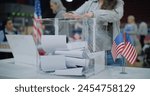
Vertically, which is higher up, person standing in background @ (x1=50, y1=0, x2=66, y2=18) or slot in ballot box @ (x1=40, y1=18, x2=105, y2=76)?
person standing in background @ (x1=50, y1=0, x2=66, y2=18)

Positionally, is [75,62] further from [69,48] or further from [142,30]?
[142,30]

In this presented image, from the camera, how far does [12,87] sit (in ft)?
3.80

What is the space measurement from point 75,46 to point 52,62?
15 centimetres

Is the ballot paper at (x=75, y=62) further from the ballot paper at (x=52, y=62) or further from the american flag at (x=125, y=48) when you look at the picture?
the american flag at (x=125, y=48)

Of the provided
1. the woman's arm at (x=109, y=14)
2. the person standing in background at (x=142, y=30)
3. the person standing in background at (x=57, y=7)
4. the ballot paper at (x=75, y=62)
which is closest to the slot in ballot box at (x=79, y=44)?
the ballot paper at (x=75, y=62)

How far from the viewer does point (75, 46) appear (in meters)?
1.16

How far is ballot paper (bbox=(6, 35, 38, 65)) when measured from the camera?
1.23 meters

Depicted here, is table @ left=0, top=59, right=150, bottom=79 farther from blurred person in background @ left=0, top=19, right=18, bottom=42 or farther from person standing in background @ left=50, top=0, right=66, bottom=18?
blurred person in background @ left=0, top=19, right=18, bottom=42

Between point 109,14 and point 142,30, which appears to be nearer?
point 109,14

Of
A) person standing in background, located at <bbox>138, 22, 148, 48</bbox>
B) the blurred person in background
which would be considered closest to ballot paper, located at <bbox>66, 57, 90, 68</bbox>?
person standing in background, located at <bbox>138, 22, 148, 48</bbox>

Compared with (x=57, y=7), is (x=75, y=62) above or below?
below

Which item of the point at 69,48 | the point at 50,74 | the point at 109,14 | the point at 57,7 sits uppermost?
the point at 57,7

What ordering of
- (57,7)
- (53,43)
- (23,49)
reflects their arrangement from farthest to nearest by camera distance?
(57,7), (23,49), (53,43)

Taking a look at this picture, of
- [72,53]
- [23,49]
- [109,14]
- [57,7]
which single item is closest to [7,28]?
[57,7]
